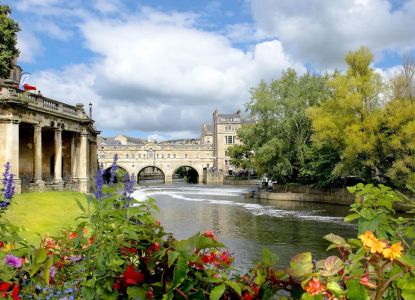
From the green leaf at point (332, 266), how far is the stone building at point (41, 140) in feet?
69.2

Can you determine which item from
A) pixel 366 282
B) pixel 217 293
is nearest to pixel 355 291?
pixel 366 282

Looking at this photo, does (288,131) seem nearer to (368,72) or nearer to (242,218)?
(368,72)

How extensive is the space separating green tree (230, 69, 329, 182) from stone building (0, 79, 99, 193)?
18.0m

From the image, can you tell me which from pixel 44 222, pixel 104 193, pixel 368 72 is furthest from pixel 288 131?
pixel 104 193

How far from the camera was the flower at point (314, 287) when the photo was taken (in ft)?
6.30

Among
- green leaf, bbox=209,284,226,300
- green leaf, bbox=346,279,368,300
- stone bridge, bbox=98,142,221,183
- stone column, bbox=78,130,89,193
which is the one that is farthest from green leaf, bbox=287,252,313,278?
stone bridge, bbox=98,142,221,183

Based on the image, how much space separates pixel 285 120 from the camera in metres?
40.0

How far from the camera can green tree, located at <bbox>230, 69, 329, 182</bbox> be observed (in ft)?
131

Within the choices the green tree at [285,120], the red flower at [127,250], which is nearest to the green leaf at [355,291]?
the red flower at [127,250]

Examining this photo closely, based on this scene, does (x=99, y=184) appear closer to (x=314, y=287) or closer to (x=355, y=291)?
(x=314, y=287)

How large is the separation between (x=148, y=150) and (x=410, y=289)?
9934 cm

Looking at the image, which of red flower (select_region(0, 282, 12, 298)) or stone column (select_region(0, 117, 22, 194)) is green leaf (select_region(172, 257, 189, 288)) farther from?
stone column (select_region(0, 117, 22, 194))

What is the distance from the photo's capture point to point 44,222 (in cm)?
1453

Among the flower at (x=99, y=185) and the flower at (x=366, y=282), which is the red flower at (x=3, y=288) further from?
the flower at (x=366, y=282)
